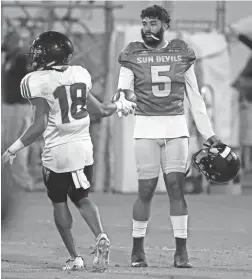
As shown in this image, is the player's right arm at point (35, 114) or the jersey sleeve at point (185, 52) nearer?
the player's right arm at point (35, 114)

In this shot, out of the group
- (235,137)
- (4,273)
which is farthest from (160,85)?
(235,137)

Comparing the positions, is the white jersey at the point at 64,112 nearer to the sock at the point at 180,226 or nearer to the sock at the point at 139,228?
the sock at the point at 139,228

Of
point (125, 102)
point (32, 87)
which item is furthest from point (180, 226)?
point (32, 87)

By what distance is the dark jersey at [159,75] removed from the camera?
22.7ft

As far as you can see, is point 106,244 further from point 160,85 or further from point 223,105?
point 223,105

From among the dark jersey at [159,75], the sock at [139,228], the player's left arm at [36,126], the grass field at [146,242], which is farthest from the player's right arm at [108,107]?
the sock at [139,228]

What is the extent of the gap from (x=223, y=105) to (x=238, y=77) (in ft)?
Result: 17.2

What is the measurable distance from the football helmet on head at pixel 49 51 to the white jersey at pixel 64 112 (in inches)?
2.8

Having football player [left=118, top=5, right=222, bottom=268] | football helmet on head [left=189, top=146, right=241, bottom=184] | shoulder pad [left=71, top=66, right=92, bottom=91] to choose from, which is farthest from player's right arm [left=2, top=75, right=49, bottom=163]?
football helmet on head [left=189, top=146, right=241, bottom=184]

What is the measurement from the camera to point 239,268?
273 inches

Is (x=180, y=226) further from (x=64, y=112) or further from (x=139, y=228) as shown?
(x=64, y=112)

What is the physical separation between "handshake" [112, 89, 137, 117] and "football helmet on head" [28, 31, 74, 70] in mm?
484

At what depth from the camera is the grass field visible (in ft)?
21.3

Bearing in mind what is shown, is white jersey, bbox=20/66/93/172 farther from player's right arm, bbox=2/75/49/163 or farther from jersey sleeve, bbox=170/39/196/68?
jersey sleeve, bbox=170/39/196/68
